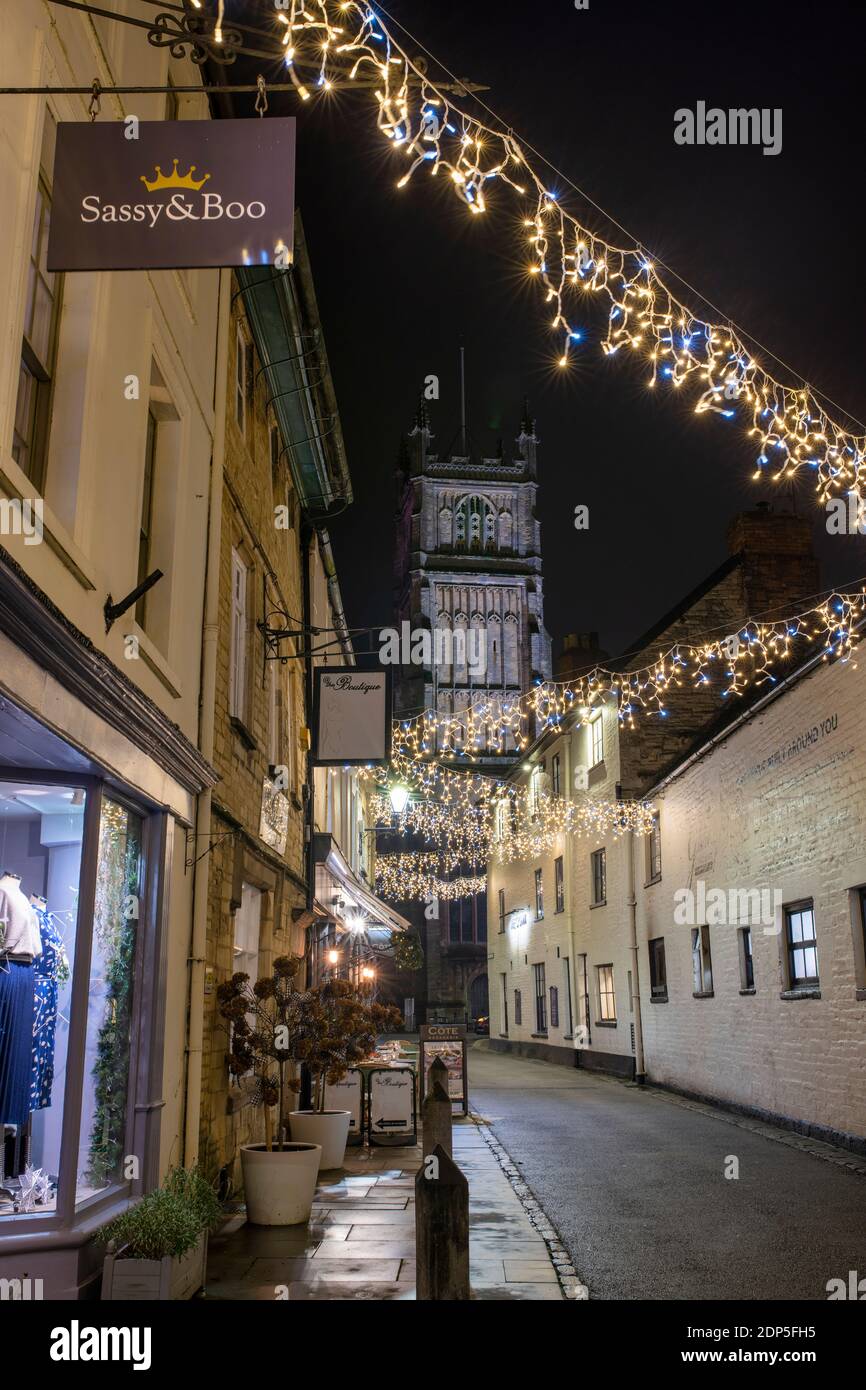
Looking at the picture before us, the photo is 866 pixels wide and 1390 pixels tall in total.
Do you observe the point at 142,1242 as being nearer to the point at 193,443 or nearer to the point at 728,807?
the point at 193,443

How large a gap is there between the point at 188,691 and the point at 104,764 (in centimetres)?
247

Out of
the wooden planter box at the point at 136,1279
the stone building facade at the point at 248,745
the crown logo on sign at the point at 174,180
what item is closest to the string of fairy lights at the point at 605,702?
the stone building facade at the point at 248,745

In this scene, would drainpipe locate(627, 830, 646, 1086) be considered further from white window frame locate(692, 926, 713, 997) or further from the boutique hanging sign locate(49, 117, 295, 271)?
the boutique hanging sign locate(49, 117, 295, 271)

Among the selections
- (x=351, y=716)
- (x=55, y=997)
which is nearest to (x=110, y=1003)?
(x=55, y=997)

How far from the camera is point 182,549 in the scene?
838 cm

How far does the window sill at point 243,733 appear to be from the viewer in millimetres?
9953

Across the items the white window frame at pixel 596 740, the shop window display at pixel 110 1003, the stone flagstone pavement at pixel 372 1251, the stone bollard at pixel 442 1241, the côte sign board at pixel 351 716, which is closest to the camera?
the stone bollard at pixel 442 1241

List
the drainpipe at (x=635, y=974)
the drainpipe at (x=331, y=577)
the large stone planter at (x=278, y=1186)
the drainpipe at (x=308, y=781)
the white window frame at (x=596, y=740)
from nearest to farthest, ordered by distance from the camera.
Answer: the large stone planter at (x=278, y=1186) → the drainpipe at (x=308, y=781) → the drainpipe at (x=331, y=577) → the drainpipe at (x=635, y=974) → the white window frame at (x=596, y=740)

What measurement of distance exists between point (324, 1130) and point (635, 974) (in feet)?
40.6

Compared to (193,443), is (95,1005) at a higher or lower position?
lower

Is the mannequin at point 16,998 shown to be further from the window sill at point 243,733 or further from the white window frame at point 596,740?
the white window frame at point 596,740

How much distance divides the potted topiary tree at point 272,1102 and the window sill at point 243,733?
2.06m

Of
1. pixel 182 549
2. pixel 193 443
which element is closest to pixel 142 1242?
pixel 182 549

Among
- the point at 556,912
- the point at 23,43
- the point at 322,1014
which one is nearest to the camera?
the point at 23,43
